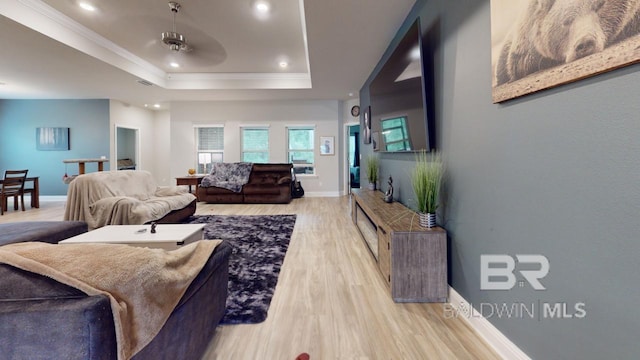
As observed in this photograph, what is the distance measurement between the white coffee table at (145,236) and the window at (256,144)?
526 cm

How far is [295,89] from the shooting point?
21.2ft

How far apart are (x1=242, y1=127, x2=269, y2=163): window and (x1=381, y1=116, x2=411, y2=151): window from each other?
488 centimetres

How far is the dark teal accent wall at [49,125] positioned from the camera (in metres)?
7.36

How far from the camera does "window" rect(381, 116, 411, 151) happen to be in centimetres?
282

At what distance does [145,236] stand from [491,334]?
2.76m

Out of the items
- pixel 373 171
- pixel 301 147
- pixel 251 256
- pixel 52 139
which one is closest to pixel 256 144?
pixel 301 147

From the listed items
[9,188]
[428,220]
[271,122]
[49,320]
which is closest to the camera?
[49,320]

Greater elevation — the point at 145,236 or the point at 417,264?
the point at 145,236

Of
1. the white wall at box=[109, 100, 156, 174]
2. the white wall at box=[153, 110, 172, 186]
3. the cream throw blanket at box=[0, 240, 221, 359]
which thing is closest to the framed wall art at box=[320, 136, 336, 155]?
the white wall at box=[153, 110, 172, 186]

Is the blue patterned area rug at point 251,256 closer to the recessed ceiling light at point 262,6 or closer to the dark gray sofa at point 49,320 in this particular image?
the dark gray sofa at point 49,320

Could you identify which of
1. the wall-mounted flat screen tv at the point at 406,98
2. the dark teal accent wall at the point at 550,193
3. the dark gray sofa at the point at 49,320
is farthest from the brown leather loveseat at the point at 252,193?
the dark gray sofa at the point at 49,320

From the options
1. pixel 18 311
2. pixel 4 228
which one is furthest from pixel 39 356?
pixel 4 228

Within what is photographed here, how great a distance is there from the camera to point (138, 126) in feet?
28.8

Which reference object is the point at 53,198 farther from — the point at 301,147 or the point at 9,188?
the point at 301,147
